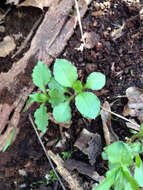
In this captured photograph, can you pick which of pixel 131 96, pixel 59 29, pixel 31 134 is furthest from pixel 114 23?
pixel 31 134

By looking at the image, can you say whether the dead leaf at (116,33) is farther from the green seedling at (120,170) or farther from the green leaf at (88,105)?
the green seedling at (120,170)

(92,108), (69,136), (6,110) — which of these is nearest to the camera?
(92,108)

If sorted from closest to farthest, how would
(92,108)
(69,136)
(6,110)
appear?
1. (92,108)
2. (6,110)
3. (69,136)

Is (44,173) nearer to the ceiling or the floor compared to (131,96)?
nearer to the floor

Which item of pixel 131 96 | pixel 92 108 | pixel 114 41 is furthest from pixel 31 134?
pixel 114 41

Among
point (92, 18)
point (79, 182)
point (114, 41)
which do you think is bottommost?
point (79, 182)

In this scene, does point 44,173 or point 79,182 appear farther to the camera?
point 44,173

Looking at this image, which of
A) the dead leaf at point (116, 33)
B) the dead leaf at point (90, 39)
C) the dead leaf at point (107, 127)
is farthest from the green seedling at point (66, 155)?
the dead leaf at point (116, 33)

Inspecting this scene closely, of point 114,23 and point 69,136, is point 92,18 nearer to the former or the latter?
point 114,23
